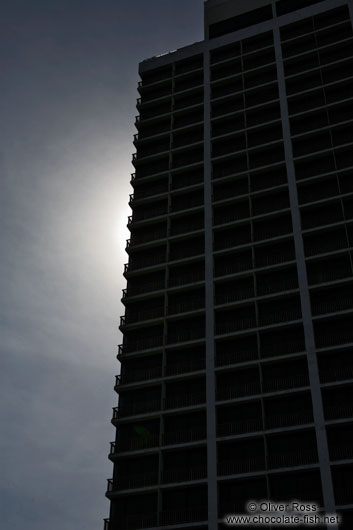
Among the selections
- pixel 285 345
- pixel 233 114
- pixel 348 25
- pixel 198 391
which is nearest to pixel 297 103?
pixel 233 114

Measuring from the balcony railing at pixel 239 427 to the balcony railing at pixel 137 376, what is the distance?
8210 mm

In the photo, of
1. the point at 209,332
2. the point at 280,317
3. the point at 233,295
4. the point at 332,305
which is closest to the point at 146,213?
the point at 233,295

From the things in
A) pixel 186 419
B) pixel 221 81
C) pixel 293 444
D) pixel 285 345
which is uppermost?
pixel 221 81

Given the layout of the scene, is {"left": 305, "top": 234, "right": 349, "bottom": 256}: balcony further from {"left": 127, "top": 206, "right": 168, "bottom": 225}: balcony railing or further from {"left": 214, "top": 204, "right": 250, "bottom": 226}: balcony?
{"left": 127, "top": 206, "right": 168, "bottom": 225}: balcony railing

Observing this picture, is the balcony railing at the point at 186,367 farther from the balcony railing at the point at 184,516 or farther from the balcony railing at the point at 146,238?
the balcony railing at the point at 146,238

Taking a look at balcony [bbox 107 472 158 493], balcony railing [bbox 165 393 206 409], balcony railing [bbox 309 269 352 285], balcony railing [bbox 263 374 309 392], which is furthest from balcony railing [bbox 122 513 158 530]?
balcony railing [bbox 309 269 352 285]

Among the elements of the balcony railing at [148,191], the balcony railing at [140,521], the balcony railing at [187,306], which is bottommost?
the balcony railing at [140,521]

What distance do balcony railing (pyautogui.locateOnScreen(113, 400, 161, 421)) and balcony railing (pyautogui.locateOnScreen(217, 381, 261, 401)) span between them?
5.58 metres

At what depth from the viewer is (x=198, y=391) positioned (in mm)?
57062

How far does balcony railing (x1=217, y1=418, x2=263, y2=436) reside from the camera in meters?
52.9

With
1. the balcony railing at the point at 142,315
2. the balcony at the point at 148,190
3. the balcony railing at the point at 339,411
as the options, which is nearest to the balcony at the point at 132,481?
the balcony railing at the point at 339,411

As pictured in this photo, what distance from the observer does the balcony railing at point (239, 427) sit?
2083 inches

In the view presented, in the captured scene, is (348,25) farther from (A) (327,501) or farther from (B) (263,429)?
(A) (327,501)

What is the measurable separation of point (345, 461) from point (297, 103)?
39.4 m
